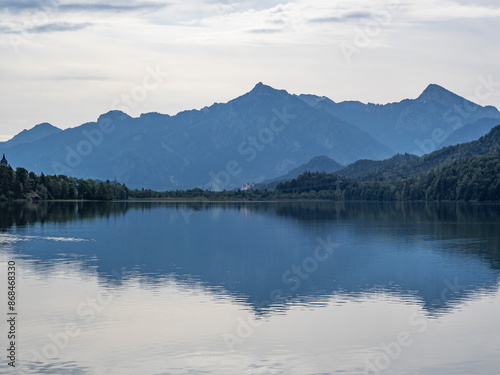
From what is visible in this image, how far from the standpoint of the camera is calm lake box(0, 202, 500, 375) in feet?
113

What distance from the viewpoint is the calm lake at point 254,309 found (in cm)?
3441

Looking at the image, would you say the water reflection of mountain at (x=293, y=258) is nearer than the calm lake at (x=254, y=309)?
No

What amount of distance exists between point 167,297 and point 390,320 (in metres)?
17.1

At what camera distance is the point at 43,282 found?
56.6 metres

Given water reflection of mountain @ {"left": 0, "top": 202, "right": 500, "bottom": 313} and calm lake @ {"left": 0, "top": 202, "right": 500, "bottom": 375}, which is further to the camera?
water reflection of mountain @ {"left": 0, "top": 202, "right": 500, "bottom": 313}

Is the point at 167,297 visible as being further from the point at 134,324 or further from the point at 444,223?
the point at 444,223

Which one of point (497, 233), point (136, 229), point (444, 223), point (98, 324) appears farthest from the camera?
point (444, 223)

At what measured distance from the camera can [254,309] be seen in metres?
47.0

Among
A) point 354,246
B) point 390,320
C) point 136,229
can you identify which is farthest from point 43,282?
point 136,229

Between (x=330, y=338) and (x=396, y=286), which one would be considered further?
(x=396, y=286)

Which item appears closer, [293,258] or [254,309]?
[254,309]

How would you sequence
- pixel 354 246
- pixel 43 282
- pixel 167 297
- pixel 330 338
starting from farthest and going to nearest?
1. pixel 354 246
2. pixel 43 282
3. pixel 167 297
4. pixel 330 338

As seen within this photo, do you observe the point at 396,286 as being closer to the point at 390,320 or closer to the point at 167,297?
the point at 390,320

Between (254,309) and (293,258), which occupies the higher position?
(293,258)
